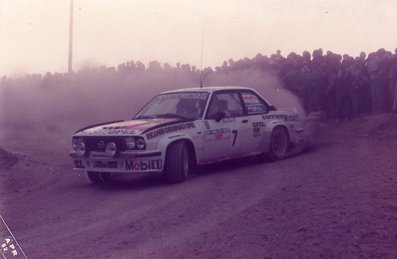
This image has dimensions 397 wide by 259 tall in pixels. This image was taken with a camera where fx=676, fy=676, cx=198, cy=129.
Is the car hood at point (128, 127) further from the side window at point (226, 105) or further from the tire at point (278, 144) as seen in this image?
the tire at point (278, 144)

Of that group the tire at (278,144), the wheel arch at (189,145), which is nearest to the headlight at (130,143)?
the wheel arch at (189,145)

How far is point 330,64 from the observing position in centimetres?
1656

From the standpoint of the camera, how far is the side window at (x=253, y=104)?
422 inches

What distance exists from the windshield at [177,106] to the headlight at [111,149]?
4.37 feet

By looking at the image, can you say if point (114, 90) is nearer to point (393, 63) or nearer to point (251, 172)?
point (393, 63)

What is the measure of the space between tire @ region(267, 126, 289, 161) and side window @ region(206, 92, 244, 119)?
851mm

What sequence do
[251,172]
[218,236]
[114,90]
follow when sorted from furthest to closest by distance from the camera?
[114,90]
[251,172]
[218,236]

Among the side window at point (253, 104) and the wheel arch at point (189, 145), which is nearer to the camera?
the wheel arch at point (189, 145)

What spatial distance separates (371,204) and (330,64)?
10.4 metres

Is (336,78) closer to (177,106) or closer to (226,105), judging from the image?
(226,105)

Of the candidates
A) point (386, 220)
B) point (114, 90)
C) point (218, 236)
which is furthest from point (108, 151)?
point (114, 90)

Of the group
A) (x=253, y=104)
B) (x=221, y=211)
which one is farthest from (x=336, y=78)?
(x=221, y=211)

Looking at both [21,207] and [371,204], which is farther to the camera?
[21,207]

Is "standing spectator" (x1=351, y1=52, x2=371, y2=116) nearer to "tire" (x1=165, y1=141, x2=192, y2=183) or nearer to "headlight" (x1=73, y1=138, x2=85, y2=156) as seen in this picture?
"tire" (x1=165, y1=141, x2=192, y2=183)
